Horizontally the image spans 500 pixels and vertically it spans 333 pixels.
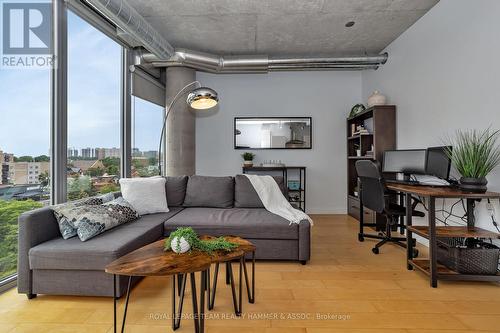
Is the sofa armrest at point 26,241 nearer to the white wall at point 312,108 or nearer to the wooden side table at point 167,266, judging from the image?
the wooden side table at point 167,266

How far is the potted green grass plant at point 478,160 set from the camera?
2148 mm

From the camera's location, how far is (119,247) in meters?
1.89

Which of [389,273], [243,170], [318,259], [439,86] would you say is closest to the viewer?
[389,273]

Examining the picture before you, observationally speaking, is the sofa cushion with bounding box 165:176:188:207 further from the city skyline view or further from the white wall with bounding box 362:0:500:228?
the white wall with bounding box 362:0:500:228

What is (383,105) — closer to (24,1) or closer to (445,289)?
(445,289)

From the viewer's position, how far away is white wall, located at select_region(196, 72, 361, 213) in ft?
16.2

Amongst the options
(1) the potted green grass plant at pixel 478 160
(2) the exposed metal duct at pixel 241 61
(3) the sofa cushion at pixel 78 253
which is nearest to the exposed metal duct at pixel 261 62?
(2) the exposed metal duct at pixel 241 61

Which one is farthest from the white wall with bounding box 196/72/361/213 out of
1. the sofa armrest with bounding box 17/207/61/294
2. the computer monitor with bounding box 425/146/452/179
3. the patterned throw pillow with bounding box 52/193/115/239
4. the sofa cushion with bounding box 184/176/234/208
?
the sofa armrest with bounding box 17/207/61/294

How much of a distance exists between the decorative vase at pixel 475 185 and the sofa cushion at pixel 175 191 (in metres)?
2.97

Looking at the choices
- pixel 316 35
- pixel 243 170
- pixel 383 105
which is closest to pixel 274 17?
pixel 316 35

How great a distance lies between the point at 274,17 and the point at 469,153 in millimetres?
2627

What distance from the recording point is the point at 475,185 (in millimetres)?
2141

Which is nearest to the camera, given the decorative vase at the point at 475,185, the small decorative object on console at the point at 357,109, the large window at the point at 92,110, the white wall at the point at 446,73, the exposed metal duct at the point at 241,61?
the decorative vase at the point at 475,185

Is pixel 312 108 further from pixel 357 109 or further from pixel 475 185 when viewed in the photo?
pixel 475 185
